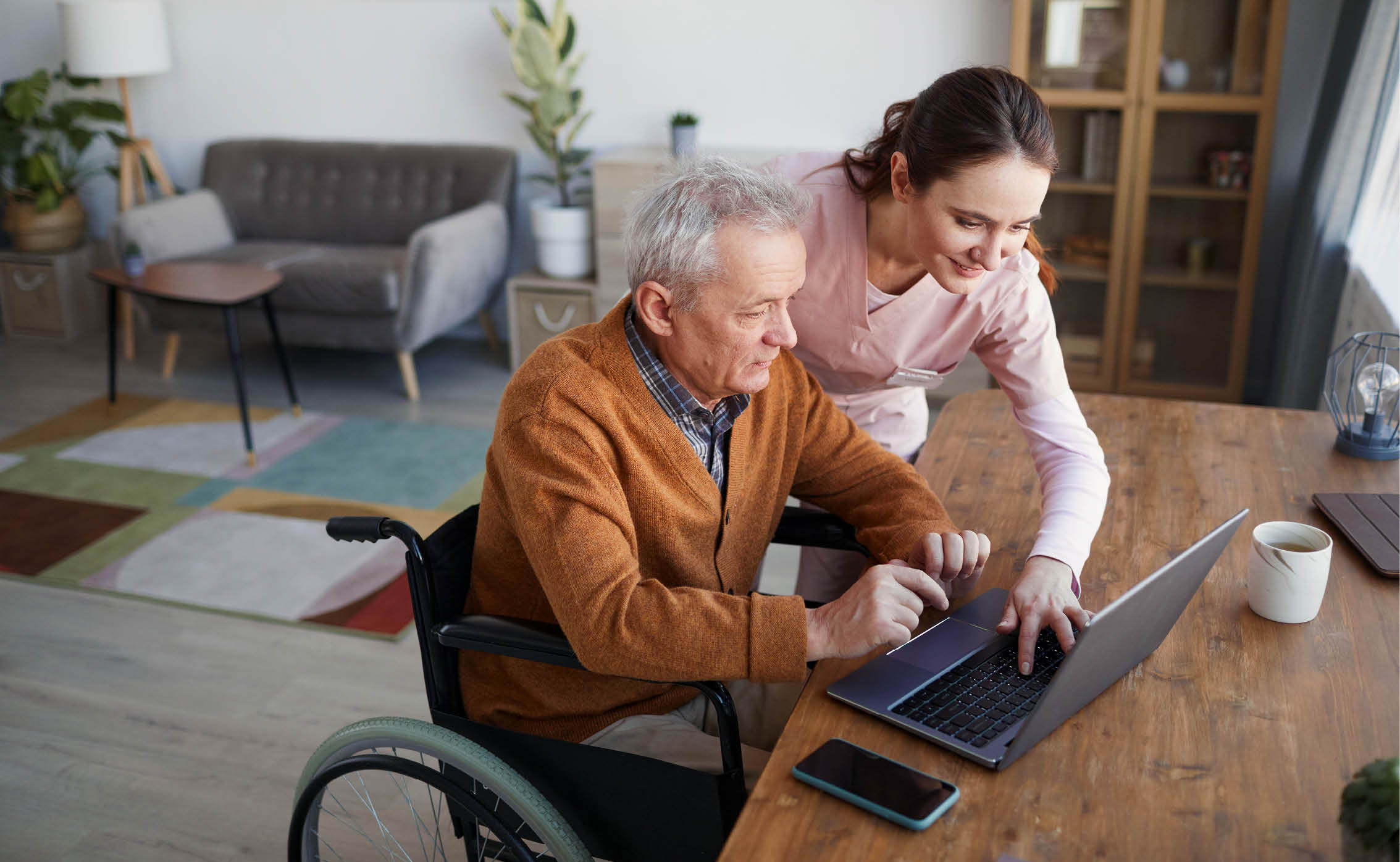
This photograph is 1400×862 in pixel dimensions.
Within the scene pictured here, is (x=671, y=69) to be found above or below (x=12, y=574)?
above

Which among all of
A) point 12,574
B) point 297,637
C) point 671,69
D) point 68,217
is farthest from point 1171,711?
point 68,217

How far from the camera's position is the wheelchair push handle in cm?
130

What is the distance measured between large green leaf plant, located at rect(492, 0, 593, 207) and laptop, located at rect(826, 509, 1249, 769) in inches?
138

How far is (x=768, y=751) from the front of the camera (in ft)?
4.73

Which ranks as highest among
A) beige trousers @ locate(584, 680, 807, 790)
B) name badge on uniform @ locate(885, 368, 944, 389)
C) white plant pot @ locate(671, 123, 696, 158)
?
white plant pot @ locate(671, 123, 696, 158)

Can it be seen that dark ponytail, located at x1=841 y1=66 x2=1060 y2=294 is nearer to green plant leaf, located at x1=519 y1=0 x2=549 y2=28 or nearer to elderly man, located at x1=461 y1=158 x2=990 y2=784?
elderly man, located at x1=461 y1=158 x2=990 y2=784

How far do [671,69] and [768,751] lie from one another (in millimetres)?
3606

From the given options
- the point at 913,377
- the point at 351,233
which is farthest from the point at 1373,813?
the point at 351,233

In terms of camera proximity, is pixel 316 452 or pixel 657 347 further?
pixel 316 452

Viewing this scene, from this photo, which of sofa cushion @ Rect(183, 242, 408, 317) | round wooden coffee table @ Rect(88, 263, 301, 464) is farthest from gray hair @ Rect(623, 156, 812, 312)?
sofa cushion @ Rect(183, 242, 408, 317)

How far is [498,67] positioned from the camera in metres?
4.71

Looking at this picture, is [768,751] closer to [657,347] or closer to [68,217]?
[657,347]

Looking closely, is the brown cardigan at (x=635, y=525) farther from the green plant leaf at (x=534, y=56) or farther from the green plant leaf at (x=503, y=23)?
the green plant leaf at (x=503, y=23)

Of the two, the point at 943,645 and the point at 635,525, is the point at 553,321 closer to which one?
the point at 635,525
